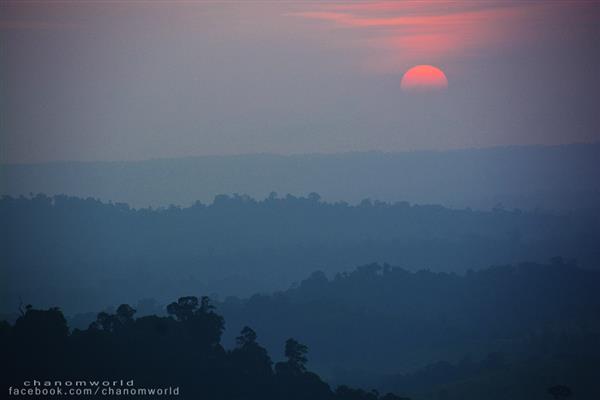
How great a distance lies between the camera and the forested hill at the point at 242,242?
2566 inches

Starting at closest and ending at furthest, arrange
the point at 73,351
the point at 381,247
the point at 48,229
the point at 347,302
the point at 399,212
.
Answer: the point at 73,351, the point at 347,302, the point at 48,229, the point at 381,247, the point at 399,212

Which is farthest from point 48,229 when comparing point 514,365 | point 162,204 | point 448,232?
point 514,365

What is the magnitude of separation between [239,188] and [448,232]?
2368 centimetres

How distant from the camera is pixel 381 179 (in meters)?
94.2

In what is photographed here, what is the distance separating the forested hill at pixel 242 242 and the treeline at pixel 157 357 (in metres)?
35.3

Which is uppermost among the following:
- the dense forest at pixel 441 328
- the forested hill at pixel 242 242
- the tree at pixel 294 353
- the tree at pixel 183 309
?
the forested hill at pixel 242 242

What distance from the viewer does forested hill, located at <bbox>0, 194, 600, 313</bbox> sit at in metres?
65.2

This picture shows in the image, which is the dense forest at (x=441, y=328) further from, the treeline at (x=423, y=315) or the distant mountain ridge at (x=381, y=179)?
the distant mountain ridge at (x=381, y=179)

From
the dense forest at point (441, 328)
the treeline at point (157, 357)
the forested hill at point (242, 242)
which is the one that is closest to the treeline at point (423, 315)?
→ the dense forest at point (441, 328)

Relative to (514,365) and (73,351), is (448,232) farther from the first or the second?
(73,351)

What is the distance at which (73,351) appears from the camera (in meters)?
20.8

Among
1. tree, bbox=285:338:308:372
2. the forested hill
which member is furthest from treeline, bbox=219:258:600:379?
tree, bbox=285:338:308:372

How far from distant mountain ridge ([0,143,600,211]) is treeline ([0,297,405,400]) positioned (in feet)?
149

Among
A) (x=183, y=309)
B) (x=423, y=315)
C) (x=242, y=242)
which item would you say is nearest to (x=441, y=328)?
(x=423, y=315)
